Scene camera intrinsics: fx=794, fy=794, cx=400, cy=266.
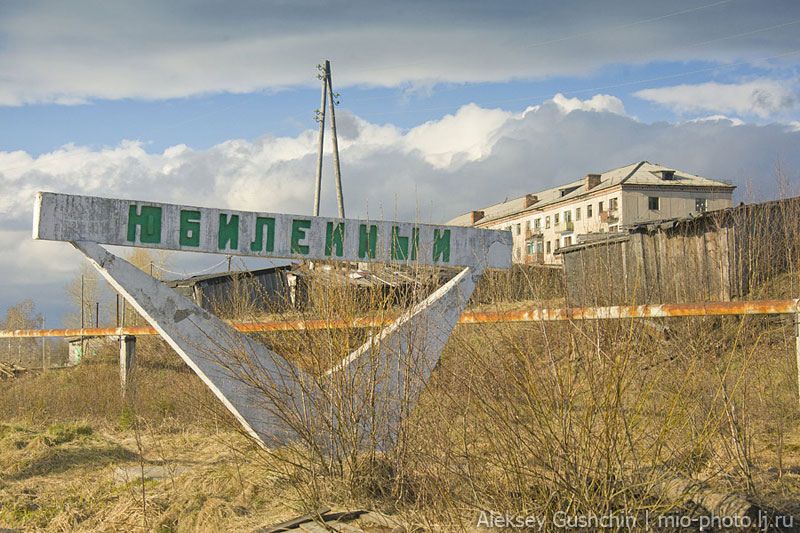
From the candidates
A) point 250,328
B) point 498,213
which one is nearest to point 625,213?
point 498,213

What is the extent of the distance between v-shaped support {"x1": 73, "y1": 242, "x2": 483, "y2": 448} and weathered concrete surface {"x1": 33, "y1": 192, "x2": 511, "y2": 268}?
0.80 feet

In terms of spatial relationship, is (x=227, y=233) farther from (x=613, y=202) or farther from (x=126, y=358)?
(x=613, y=202)

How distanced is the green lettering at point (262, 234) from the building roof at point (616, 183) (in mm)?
36780

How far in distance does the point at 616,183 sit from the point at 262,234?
1811 inches

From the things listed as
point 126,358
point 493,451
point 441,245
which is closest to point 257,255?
point 441,245

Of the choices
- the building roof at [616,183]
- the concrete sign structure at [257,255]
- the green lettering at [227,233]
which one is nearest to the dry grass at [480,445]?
the concrete sign structure at [257,255]

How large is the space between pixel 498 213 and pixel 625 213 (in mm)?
15377

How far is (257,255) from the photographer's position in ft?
23.5

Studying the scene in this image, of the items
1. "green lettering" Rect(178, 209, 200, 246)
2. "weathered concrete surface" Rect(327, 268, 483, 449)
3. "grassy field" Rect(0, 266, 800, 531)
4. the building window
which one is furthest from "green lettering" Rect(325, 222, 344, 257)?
the building window

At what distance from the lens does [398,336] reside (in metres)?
6.32

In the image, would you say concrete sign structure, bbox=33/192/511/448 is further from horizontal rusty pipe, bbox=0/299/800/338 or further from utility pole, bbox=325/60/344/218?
utility pole, bbox=325/60/344/218

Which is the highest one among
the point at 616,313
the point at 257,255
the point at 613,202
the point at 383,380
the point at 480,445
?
the point at 613,202

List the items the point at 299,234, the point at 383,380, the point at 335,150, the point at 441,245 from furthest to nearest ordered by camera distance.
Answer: the point at 335,150
the point at 441,245
the point at 299,234
the point at 383,380

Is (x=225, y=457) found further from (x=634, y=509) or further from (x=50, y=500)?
(x=634, y=509)
